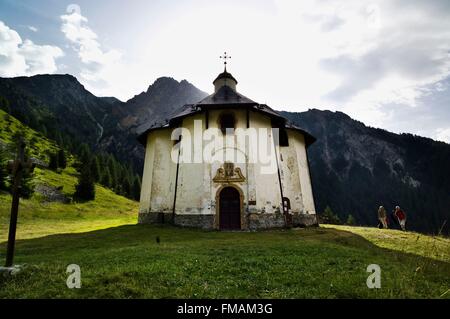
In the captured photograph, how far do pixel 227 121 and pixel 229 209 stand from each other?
6562 mm

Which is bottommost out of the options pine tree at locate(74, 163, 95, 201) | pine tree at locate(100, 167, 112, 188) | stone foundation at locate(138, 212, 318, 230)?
stone foundation at locate(138, 212, 318, 230)

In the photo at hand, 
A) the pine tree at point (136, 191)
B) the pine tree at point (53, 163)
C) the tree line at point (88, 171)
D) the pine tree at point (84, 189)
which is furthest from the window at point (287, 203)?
the pine tree at point (53, 163)

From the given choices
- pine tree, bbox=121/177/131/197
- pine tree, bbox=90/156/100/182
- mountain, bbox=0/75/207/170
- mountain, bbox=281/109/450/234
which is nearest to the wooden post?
pine tree, bbox=121/177/131/197

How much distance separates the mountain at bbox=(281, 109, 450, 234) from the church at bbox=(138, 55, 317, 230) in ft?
367

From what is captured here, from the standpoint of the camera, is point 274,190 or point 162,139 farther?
point 162,139

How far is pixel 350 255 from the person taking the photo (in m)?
9.99

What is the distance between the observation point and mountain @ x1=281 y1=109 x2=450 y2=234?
131 meters

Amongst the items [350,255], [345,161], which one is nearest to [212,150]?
[350,255]

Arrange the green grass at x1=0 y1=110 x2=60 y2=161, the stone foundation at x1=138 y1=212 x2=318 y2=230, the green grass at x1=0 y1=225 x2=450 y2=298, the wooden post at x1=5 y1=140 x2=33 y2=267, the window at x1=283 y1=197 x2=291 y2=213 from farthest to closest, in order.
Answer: the green grass at x1=0 y1=110 x2=60 y2=161, the window at x1=283 y1=197 x2=291 y2=213, the stone foundation at x1=138 y1=212 x2=318 y2=230, the wooden post at x1=5 y1=140 x2=33 y2=267, the green grass at x1=0 y1=225 x2=450 y2=298

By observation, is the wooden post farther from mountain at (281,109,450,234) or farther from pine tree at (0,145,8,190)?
mountain at (281,109,450,234)

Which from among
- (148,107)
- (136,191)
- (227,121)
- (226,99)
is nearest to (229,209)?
(227,121)

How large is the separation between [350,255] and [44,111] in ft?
629

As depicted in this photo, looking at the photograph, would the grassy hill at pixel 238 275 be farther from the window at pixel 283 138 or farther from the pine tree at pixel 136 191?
the pine tree at pixel 136 191

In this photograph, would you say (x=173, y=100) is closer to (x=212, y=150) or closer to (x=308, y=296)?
(x=212, y=150)
